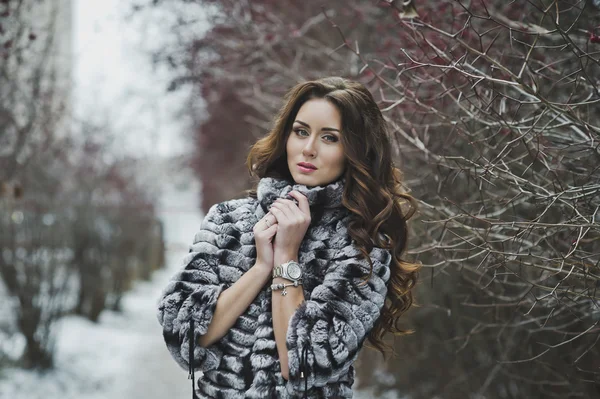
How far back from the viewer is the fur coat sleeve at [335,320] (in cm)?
197

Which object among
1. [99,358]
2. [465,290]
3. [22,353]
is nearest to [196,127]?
[99,358]

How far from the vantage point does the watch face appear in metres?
2.09

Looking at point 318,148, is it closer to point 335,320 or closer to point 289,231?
point 289,231

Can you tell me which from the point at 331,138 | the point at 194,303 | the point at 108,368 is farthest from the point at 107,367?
the point at 331,138

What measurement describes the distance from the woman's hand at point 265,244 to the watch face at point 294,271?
73 mm

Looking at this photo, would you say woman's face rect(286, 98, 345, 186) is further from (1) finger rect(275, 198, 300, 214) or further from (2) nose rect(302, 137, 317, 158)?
(1) finger rect(275, 198, 300, 214)

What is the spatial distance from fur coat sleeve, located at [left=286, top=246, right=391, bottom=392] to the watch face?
77 millimetres

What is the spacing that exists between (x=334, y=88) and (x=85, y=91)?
29.8 ft

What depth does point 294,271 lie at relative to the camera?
2098 millimetres

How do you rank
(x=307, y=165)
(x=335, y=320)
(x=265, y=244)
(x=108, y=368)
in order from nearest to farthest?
(x=335, y=320), (x=265, y=244), (x=307, y=165), (x=108, y=368)

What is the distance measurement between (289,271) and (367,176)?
0.45 metres

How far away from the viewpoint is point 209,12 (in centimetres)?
555

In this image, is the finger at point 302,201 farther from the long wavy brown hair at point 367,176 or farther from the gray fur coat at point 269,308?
the long wavy brown hair at point 367,176

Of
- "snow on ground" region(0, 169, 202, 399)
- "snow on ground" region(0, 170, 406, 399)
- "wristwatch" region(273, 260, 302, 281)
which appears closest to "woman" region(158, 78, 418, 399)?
"wristwatch" region(273, 260, 302, 281)
